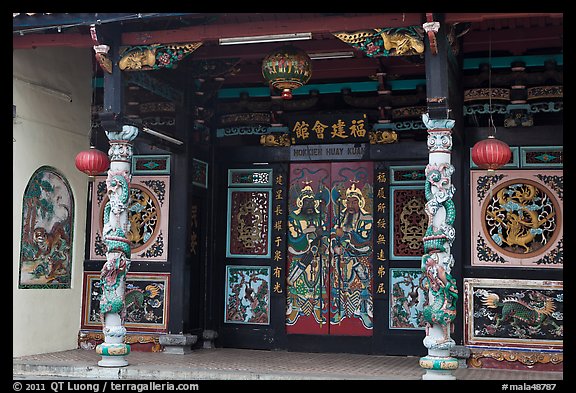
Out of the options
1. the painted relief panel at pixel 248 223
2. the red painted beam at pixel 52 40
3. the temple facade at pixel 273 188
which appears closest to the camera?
the temple facade at pixel 273 188

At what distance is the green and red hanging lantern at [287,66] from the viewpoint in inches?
306

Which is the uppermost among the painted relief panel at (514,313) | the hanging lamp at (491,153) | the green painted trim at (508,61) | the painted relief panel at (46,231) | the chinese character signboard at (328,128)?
the green painted trim at (508,61)

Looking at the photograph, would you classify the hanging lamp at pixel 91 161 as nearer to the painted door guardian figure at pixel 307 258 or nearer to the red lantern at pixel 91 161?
the red lantern at pixel 91 161

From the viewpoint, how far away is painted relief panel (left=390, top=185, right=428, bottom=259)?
9.45m

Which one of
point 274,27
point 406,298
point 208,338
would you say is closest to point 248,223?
point 208,338

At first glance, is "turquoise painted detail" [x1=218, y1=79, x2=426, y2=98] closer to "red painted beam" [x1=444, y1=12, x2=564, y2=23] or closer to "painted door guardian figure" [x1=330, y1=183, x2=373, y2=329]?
"painted door guardian figure" [x1=330, y1=183, x2=373, y2=329]

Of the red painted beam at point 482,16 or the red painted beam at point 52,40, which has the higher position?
the red painted beam at point 52,40

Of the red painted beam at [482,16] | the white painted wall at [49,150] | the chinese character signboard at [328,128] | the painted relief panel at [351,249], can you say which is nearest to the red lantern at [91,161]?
the white painted wall at [49,150]

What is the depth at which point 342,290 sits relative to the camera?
9.72 m

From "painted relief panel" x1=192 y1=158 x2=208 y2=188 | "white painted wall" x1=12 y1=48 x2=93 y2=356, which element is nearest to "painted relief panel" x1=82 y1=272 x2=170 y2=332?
"white painted wall" x1=12 y1=48 x2=93 y2=356

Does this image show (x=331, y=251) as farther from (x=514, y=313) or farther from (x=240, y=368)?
(x=514, y=313)

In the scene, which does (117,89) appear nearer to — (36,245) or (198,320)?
(36,245)

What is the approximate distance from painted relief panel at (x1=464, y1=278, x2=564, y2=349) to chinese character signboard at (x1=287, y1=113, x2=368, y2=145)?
94.7 inches

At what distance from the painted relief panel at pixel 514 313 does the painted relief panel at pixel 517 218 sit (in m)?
0.25
